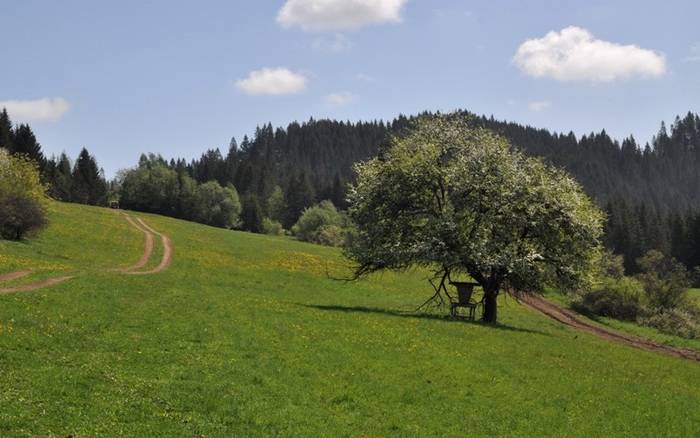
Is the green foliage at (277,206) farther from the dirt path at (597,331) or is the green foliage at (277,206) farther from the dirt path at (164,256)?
the dirt path at (597,331)

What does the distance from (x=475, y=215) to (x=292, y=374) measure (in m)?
21.7

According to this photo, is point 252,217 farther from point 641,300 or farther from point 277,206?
point 641,300

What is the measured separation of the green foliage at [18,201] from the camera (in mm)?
53625

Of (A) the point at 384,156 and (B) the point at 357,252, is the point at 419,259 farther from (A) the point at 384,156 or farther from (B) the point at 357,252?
(A) the point at 384,156

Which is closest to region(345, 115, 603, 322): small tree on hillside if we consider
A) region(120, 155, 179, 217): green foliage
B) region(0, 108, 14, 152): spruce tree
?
region(0, 108, 14, 152): spruce tree

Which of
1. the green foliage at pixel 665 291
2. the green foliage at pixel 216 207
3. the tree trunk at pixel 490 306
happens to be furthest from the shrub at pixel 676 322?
the green foliage at pixel 216 207

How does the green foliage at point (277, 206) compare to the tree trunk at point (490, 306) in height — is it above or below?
above

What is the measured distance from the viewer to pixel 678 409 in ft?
65.9

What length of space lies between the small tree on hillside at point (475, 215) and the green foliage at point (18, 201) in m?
33.9

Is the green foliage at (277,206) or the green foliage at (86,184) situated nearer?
the green foliage at (86,184)

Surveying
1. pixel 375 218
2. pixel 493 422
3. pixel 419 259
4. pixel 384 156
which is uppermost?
pixel 384 156

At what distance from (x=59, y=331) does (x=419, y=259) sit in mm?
21923

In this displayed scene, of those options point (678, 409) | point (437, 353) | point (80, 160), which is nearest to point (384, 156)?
point (437, 353)

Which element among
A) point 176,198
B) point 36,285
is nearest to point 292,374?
point 36,285
